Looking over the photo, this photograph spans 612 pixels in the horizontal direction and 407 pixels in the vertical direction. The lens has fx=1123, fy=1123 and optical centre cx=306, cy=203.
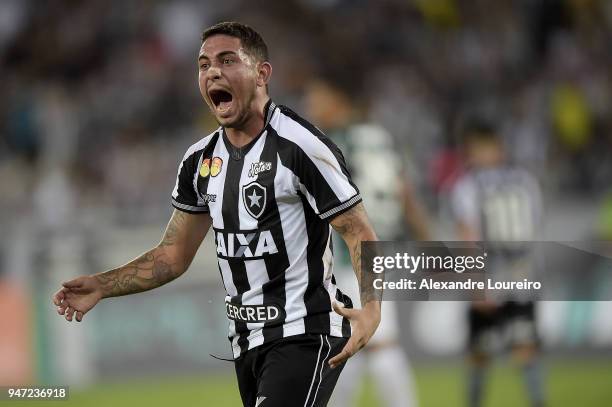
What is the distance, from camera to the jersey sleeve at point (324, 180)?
163 inches

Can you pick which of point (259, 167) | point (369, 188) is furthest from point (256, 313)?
point (369, 188)

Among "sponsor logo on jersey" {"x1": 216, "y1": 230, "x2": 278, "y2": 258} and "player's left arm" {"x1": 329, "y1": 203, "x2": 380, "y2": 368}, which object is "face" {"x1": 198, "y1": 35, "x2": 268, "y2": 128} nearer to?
"sponsor logo on jersey" {"x1": 216, "y1": 230, "x2": 278, "y2": 258}

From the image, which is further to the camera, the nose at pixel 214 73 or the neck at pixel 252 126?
the neck at pixel 252 126

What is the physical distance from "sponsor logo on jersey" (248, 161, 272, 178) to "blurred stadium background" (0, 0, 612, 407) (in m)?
3.35

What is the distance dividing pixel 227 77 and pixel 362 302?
0.98 m

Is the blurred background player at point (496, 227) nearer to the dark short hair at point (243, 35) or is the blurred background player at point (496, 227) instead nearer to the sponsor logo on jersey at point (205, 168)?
the sponsor logo on jersey at point (205, 168)

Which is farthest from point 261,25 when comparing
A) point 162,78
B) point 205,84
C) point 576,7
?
point 205,84

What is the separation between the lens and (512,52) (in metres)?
14.6

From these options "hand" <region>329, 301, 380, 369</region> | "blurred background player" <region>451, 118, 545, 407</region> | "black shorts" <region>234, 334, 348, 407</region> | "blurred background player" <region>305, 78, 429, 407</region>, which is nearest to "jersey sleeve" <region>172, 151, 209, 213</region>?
"black shorts" <region>234, 334, 348, 407</region>

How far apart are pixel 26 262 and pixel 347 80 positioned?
145 inches

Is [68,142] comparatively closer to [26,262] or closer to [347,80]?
[26,262]

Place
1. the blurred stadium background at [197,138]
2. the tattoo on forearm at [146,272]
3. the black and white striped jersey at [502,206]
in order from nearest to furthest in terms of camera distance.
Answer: the tattoo on forearm at [146,272], the black and white striped jersey at [502,206], the blurred stadium background at [197,138]

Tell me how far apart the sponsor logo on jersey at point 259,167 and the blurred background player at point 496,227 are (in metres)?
4.14

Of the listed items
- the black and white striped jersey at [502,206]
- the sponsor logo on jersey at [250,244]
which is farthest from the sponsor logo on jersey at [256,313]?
the black and white striped jersey at [502,206]
